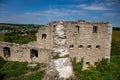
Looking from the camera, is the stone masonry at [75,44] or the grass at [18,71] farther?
the stone masonry at [75,44]

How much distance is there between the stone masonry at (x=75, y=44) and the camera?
805 inches

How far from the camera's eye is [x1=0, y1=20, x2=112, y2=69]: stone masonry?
20.4m

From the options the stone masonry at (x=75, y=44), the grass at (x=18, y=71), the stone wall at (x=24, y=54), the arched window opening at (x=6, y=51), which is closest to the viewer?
the grass at (x=18, y=71)

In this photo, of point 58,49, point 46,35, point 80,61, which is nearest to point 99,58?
point 80,61

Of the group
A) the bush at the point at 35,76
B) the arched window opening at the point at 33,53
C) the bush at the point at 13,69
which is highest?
the arched window opening at the point at 33,53

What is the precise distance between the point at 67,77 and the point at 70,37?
1718 cm

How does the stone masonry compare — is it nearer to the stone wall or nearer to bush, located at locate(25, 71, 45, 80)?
the stone wall

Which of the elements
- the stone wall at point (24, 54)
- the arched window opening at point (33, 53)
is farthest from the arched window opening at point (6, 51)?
the arched window opening at point (33, 53)

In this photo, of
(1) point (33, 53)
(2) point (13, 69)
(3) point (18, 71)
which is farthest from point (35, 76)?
(1) point (33, 53)

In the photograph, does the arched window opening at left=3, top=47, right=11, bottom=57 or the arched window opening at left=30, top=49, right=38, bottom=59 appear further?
the arched window opening at left=3, top=47, right=11, bottom=57

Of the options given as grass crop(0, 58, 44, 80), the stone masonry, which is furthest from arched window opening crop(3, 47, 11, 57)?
grass crop(0, 58, 44, 80)

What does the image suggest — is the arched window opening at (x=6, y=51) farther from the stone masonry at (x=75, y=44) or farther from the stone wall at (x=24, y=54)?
the stone wall at (x=24, y=54)

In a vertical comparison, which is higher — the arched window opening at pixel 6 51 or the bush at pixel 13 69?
the arched window opening at pixel 6 51

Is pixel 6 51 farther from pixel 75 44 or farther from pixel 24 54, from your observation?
pixel 75 44
